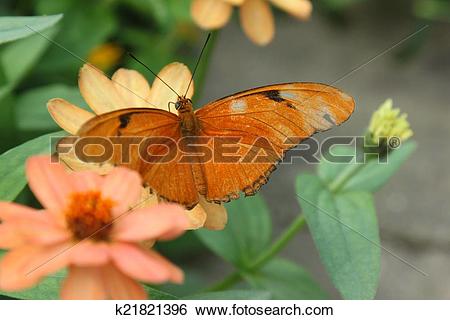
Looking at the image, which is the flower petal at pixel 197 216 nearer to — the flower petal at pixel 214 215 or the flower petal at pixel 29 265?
the flower petal at pixel 214 215

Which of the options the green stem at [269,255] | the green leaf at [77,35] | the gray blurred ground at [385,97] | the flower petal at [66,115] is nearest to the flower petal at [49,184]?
the flower petal at [66,115]

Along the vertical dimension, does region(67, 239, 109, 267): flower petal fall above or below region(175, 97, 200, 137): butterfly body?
below

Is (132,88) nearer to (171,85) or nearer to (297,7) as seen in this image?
(171,85)

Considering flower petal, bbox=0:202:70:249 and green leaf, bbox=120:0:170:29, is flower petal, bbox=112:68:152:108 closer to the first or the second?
flower petal, bbox=0:202:70:249

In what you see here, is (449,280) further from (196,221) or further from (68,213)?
(68,213)

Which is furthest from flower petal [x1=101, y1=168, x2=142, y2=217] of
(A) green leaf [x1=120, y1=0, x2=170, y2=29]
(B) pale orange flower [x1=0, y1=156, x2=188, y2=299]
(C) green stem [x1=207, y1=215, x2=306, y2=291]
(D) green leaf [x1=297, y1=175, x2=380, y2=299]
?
(A) green leaf [x1=120, y1=0, x2=170, y2=29]

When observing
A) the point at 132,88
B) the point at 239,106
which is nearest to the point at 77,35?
the point at 132,88
